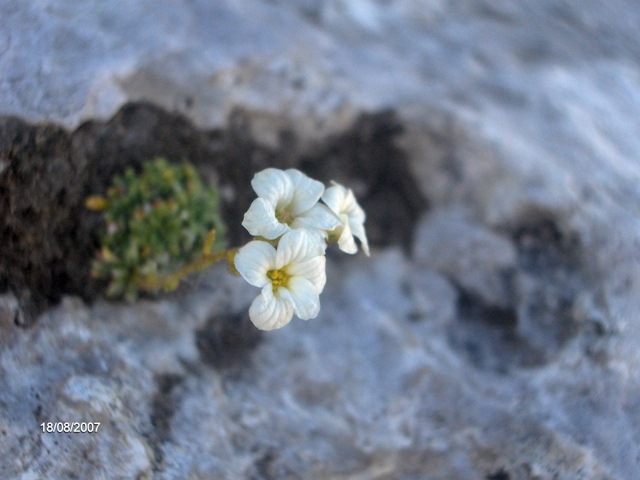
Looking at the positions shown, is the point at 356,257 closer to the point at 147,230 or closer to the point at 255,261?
the point at 147,230

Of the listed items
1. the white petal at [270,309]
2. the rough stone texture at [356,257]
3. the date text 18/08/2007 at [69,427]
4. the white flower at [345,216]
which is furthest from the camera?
the rough stone texture at [356,257]

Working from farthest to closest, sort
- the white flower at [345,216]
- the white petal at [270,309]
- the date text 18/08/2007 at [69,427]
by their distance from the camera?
the white flower at [345,216], the date text 18/08/2007 at [69,427], the white petal at [270,309]

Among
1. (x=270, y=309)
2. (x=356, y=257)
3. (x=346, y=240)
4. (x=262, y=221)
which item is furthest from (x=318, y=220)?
(x=356, y=257)

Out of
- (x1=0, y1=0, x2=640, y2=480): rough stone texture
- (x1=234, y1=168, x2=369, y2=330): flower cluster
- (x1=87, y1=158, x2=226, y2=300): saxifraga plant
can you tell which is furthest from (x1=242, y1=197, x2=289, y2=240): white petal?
(x1=0, y1=0, x2=640, y2=480): rough stone texture

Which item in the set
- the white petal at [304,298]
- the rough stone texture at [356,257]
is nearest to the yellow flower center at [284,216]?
the white petal at [304,298]

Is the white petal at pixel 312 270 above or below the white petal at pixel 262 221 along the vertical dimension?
below

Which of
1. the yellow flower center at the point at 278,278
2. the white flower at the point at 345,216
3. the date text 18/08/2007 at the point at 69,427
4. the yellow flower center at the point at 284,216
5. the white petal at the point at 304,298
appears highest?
the white flower at the point at 345,216

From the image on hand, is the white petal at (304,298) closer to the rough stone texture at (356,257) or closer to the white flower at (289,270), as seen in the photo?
the white flower at (289,270)
